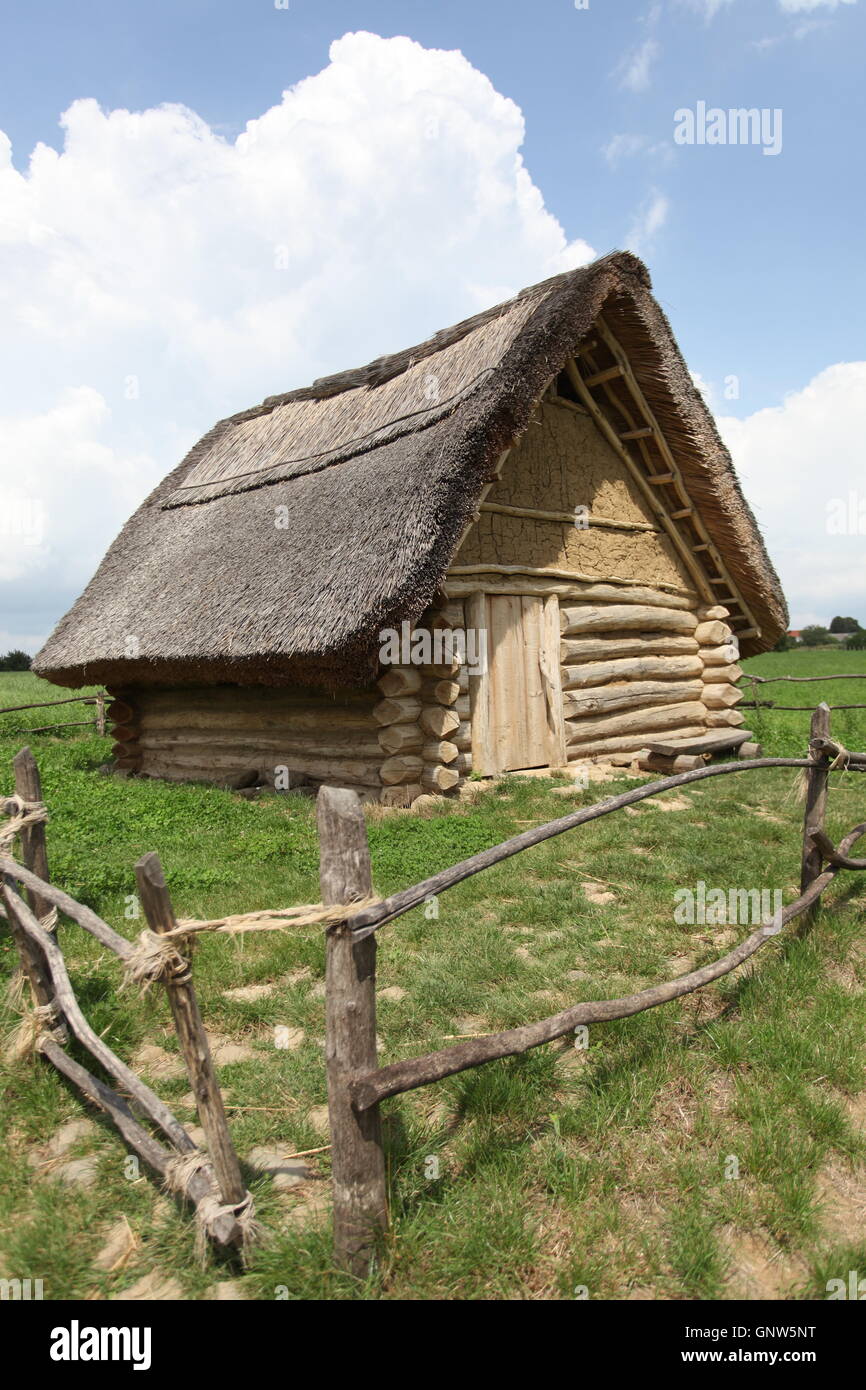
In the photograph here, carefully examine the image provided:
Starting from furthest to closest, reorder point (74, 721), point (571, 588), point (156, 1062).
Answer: point (74, 721)
point (571, 588)
point (156, 1062)

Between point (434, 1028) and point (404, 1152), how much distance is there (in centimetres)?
86

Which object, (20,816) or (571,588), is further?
(571,588)

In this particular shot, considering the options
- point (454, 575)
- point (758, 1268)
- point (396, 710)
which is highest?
point (454, 575)

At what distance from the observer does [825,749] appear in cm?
425

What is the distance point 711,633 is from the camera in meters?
11.4

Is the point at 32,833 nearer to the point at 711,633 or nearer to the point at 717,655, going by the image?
the point at 711,633

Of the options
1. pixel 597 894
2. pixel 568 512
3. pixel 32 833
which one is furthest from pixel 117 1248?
pixel 568 512

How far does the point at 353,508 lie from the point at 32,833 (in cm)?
535

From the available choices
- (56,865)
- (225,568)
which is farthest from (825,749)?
(225,568)

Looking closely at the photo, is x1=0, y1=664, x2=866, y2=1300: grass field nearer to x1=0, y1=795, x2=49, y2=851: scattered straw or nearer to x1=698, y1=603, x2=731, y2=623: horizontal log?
x1=0, y1=795, x2=49, y2=851: scattered straw

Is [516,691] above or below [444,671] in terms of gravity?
below

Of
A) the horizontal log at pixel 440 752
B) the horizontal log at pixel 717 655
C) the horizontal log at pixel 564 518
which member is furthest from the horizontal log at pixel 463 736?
the horizontal log at pixel 717 655

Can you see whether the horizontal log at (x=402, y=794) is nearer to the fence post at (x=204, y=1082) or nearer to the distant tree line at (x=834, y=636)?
the fence post at (x=204, y=1082)
